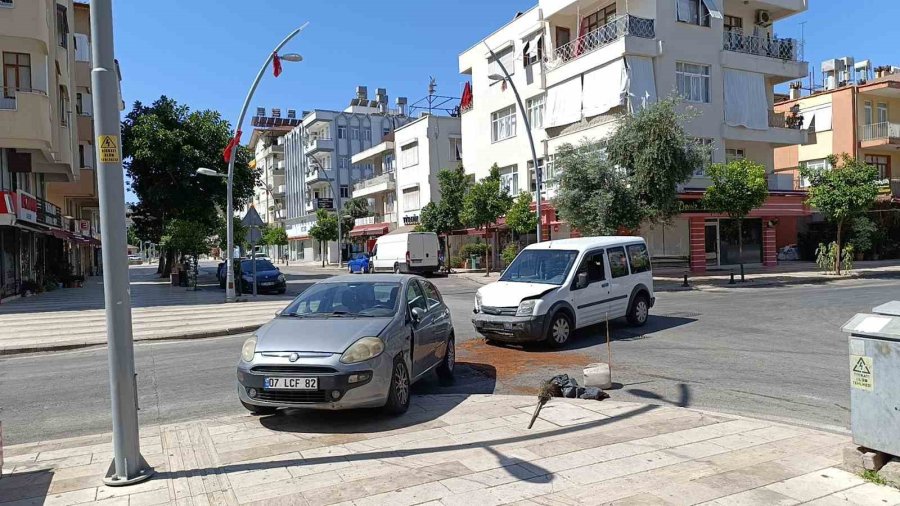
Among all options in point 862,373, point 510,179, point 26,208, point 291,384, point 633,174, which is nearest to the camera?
point 862,373

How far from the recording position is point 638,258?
1335 cm

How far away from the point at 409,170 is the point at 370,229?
28.5 ft

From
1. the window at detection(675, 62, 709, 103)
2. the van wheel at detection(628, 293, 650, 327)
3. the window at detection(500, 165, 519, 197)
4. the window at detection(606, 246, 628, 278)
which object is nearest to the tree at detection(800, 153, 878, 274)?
the window at detection(675, 62, 709, 103)

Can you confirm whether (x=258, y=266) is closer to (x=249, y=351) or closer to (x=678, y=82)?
(x=678, y=82)

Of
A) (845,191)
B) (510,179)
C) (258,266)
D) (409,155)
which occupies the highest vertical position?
(409,155)

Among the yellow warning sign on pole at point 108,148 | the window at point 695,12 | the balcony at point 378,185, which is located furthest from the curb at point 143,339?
the balcony at point 378,185

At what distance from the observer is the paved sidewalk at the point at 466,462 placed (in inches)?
174

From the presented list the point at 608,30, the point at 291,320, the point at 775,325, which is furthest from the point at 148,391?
the point at 608,30

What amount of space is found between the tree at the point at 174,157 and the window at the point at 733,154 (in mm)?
27748

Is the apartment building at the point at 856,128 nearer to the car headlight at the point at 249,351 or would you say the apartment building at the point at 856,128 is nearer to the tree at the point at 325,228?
the car headlight at the point at 249,351

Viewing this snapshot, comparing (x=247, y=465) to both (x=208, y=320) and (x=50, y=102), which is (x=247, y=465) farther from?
(x=50, y=102)

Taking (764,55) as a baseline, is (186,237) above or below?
below

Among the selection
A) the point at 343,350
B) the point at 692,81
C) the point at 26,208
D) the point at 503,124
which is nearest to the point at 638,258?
the point at 343,350

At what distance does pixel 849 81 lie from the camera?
44.8 meters
